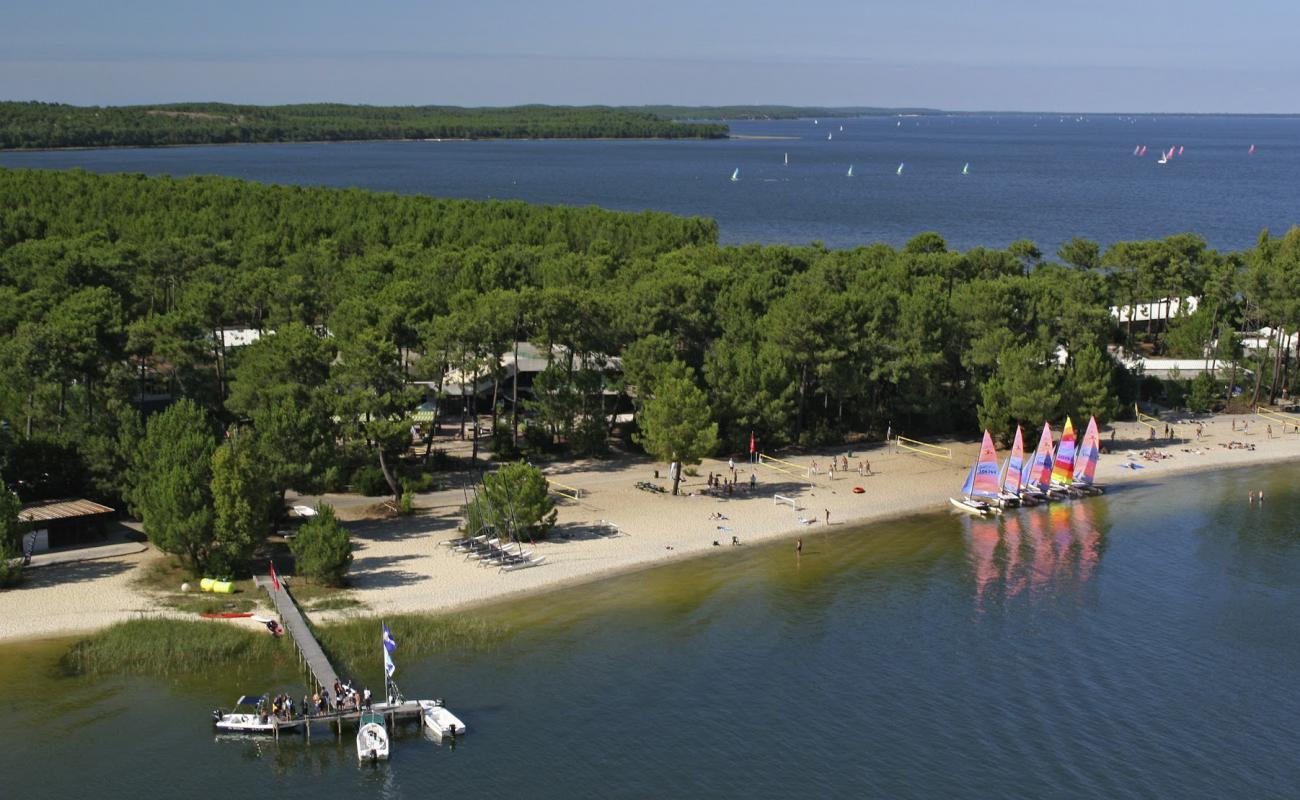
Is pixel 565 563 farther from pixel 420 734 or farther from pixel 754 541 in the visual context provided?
pixel 420 734

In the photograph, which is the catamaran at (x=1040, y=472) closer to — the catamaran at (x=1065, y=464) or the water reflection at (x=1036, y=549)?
the catamaran at (x=1065, y=464)

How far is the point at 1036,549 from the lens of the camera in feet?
181

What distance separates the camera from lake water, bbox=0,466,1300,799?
114ft

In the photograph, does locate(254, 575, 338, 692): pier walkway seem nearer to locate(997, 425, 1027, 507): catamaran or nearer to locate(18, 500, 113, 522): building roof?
locate(18, 500, 113, 522): building roof

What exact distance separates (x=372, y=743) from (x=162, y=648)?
956 centimetres

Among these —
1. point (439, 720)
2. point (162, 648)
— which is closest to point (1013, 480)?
point (439, 720)

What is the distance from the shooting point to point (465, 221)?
117375mm

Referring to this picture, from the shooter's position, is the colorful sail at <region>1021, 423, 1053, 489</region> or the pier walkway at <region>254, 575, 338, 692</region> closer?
the pier walkway at <region>254, 575, 338, 692</region>

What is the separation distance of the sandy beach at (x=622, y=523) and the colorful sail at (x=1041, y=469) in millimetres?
3331

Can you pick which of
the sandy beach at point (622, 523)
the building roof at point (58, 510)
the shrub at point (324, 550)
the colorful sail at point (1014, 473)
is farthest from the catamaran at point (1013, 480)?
the building roof at point (58, 510)

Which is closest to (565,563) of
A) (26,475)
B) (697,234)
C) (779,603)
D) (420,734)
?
(779,603)

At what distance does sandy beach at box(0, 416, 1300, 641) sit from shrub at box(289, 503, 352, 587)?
1.07 meters

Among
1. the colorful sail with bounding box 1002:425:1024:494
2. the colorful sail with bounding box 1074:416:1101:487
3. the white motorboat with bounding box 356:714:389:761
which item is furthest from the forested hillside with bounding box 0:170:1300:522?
the white motorboat with bounding box 356:714:389:761

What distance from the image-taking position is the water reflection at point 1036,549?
5038 cm
